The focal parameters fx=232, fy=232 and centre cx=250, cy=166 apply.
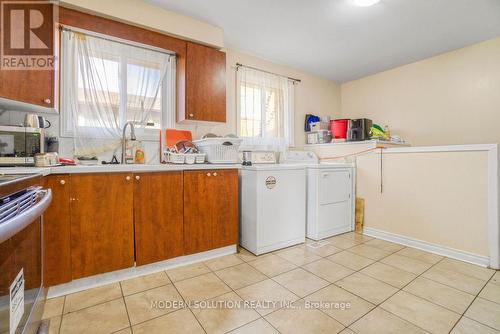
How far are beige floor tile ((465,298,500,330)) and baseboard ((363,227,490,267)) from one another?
746 mm

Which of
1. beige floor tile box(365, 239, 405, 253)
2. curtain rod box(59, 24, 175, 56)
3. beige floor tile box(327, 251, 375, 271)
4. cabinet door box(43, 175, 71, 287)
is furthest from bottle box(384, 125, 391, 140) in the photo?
cabinet door box(43, 175, 71, 287)

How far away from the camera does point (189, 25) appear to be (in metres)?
2.38

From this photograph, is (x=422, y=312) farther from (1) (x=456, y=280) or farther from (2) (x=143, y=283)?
(2) (x=143, y=283)

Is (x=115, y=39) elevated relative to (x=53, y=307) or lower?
elevated

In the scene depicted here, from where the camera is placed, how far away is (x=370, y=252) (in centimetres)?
243

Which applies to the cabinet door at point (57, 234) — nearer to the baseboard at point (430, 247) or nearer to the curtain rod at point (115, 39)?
the curtain rod at point (115, 39)

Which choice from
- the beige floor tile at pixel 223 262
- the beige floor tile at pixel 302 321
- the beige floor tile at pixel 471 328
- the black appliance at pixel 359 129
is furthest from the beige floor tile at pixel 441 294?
the black appliance at pixel 359 129

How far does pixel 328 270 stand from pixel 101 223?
187cm

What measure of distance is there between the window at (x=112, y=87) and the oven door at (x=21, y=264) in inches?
53.2

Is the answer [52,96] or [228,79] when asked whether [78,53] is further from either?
[228,79]

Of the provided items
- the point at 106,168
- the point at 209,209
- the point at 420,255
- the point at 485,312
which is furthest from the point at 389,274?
the point at 106,168

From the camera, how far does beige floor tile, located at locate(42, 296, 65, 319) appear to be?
142 centimetres

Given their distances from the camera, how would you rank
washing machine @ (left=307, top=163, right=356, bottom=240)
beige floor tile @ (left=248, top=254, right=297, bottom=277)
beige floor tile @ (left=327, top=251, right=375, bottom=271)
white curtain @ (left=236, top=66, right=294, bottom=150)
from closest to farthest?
1. beige floor tile @ (left=248, top=254, right=297, bottom=277)
2. beige floor tile @ (left=327, top=251, right=375, bottom=271)
3. washing machine @ (left=307, top=163, right=356, bottom=240)
4. white curtain @ (left=236, top=66, right=294, bottom=150)

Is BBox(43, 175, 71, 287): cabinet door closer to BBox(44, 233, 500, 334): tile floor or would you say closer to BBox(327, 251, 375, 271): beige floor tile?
BBox(44, 233, 500, 334): tile floor
